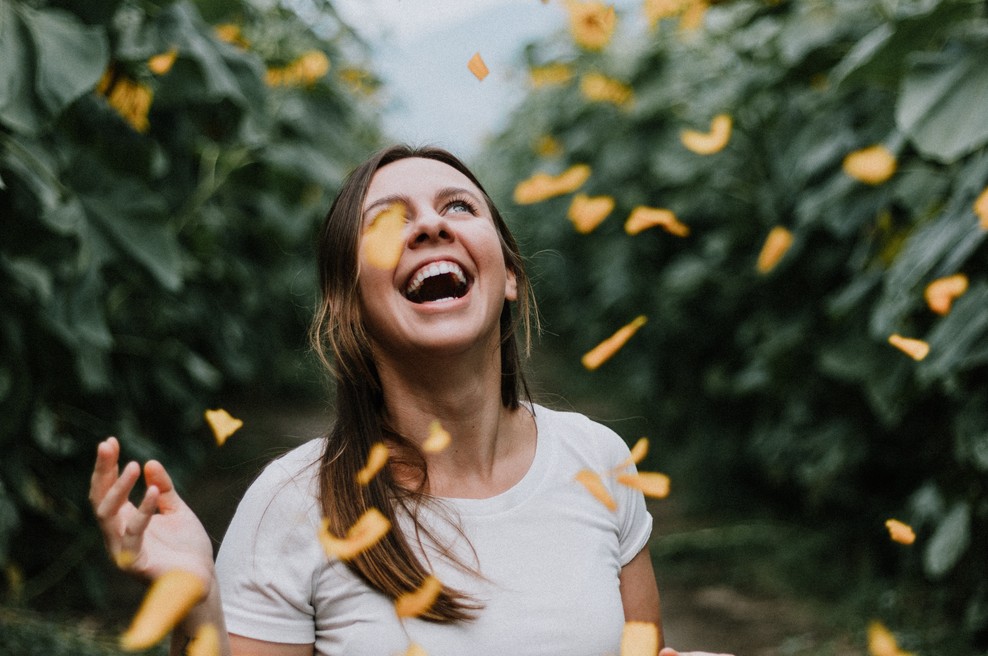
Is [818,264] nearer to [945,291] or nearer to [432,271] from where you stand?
[945,291]

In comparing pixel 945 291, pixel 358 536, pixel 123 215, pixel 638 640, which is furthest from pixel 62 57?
pixel 945 291

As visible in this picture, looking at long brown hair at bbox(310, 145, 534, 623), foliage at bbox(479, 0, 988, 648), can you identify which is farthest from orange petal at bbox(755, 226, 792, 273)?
long brown hair at bbox(310, 145, 534, 623)

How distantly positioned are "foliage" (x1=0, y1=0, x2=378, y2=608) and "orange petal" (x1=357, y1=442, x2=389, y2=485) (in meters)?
0.92

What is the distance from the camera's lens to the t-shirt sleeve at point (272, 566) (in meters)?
1.57

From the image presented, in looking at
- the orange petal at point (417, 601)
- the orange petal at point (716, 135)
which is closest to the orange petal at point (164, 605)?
the orange petal at point (417, 601)

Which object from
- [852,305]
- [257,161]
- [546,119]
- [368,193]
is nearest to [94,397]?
[257,161]

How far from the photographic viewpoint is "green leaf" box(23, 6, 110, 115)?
2061 millimetres

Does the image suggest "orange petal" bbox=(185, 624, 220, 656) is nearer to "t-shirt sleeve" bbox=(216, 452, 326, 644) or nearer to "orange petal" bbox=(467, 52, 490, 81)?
"t-shirt sleeve" bbox=(216, 452, 326, 644)

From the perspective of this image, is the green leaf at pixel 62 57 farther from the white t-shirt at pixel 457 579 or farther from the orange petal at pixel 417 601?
the orange petal at pixel 417 601

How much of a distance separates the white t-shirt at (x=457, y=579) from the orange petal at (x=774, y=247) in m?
2.62

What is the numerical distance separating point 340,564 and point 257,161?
3.12m

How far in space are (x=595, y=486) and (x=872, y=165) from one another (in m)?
1.86

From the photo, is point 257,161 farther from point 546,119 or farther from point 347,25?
point 546,119

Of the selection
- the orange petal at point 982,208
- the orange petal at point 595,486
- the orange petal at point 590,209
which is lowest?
the orange petal at point 590,209
